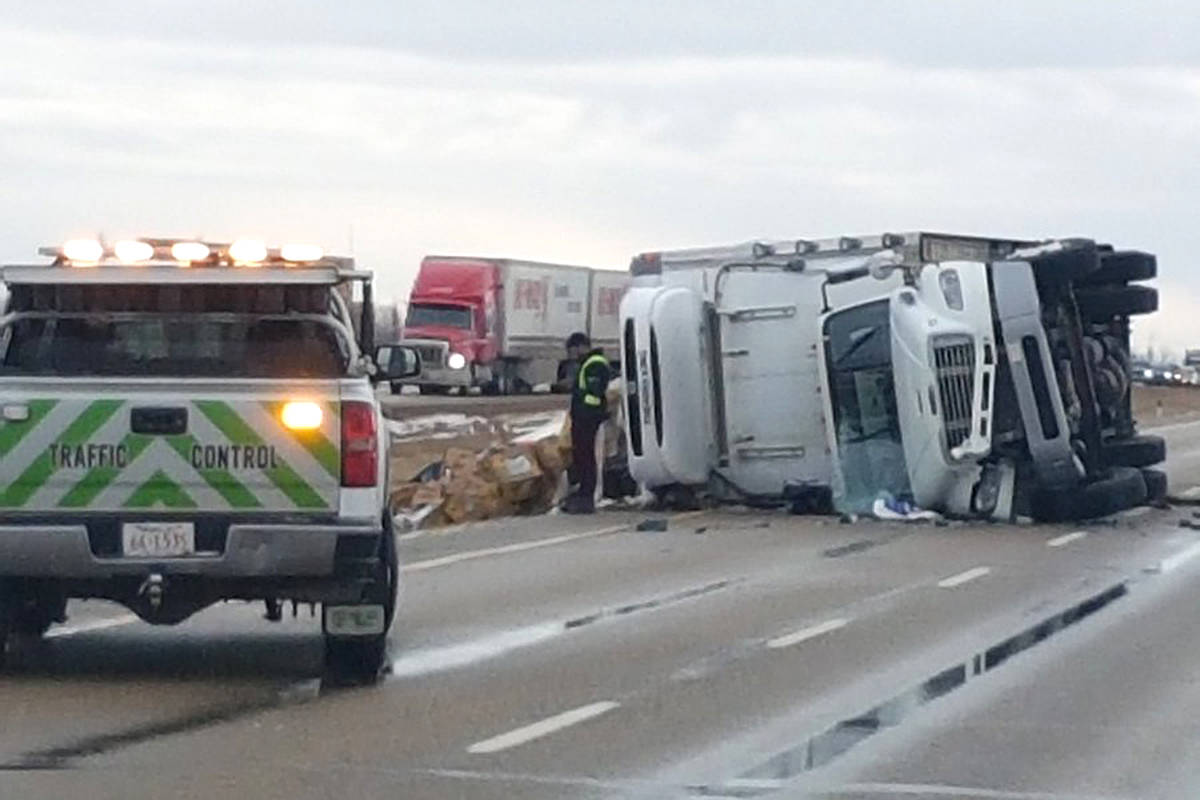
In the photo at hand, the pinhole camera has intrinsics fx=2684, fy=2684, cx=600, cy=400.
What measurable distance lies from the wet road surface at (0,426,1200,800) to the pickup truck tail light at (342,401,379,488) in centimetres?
98

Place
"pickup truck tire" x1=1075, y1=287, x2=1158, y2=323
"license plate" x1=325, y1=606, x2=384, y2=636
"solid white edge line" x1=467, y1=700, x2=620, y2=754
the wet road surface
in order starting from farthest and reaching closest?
"pickup truck tire" x1=1075, y1=287, x2=1158, y2=323 → "license plate" x1=325, y1=606, x2=384, y2=636 → "solid white edge line" x1=467, y1=700, x2=620, y2=754 → the wet road surface

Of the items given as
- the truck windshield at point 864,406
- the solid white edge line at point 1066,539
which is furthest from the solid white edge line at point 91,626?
the truck windshield at point 864,406

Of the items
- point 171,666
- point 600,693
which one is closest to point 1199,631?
point 600,693

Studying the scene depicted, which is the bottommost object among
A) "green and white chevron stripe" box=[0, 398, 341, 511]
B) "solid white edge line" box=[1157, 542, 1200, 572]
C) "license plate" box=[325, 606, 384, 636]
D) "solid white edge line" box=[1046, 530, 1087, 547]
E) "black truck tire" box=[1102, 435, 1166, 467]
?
"solid white edge line" box=[1046, 530, 1087, 547]

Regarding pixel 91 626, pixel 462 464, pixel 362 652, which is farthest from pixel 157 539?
pixel 462 464

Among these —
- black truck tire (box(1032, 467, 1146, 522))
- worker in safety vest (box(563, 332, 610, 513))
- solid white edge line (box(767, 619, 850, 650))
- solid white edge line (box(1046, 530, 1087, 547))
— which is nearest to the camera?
solid white edge line (box(767, 619, 850, 650))

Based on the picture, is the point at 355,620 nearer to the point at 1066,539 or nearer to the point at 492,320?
the point at 1066,539

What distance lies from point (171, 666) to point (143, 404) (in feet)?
5.86

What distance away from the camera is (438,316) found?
6231cm

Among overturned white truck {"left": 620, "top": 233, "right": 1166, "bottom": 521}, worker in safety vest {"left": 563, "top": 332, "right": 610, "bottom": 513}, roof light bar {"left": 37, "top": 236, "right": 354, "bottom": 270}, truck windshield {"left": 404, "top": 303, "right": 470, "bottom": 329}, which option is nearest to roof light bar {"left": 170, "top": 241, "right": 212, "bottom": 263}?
roof light bar {"left": 37, "top": 236, "right": 354, "bottom": 270}

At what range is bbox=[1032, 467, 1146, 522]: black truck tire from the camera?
2370cm

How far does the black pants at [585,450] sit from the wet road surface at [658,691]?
246 inches

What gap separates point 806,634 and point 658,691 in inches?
108

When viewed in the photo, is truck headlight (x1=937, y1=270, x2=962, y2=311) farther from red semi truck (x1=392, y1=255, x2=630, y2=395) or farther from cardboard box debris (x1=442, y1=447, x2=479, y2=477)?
red semi truck (x1=392, y1=255, x2=630, y2=395)
